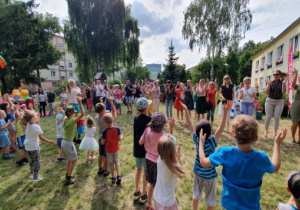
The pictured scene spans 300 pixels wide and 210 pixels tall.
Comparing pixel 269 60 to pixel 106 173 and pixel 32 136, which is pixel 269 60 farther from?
pixel 32 136

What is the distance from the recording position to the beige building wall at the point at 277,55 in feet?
42.4

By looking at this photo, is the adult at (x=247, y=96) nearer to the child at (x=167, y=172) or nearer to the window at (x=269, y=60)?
the child at (x=167, y=172)

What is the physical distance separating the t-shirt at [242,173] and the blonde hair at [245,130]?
0.11 m

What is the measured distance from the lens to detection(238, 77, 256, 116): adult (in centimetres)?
535

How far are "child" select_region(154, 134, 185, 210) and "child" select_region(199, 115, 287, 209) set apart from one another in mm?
470

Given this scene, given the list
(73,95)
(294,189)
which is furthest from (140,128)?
(73,95)

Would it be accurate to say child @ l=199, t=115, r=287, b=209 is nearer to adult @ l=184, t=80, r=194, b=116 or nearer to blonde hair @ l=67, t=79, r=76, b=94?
blonde hair @ l=67, t=79, r=76, b=94

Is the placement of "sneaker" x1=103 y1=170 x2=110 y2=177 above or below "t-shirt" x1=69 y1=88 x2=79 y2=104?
below

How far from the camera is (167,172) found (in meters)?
1.91

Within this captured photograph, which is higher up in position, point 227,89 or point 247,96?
point 227,89

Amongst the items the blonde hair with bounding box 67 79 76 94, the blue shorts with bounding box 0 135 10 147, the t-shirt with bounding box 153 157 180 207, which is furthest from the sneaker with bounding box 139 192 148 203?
the blue shorts with bounding box 0 135 10 147

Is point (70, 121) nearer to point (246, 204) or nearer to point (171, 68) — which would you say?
point (246, 204)

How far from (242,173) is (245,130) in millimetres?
373

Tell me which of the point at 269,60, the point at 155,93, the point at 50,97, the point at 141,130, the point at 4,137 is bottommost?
the point at 4,137
